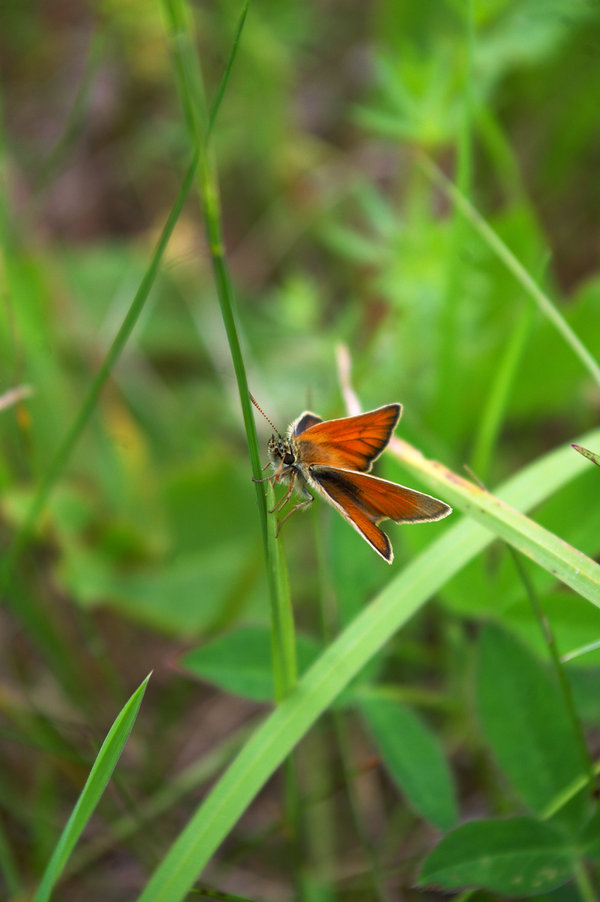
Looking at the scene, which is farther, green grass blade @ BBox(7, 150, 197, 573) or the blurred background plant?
the blurred background plant

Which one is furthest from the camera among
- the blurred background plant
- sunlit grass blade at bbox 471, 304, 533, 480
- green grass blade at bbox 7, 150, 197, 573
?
the blurred background plant

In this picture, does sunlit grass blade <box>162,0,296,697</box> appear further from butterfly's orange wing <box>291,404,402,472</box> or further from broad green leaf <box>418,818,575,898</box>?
broad green leaf <box>418,818,575,898</box>

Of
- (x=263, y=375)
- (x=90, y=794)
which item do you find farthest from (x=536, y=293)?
(x=263, y=375)

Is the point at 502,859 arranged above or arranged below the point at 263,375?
below

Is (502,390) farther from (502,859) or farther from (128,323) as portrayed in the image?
(502,859)

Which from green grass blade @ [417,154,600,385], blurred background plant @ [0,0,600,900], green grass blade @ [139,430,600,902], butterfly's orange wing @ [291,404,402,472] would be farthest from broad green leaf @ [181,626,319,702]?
green grass blade @ [417,154,600,385]

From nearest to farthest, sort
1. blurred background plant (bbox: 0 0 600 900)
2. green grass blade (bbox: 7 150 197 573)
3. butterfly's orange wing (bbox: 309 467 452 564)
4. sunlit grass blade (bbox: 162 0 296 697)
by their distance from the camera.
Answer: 1. sunlit grass blade (bbox: 162 0 296 697)
2. butterfly's orange wing (bbox: 309 467 452 564)
3. green grass blade (bbox: 7 150 197 573)
4. blurred background plant (bbox: 0 0 600 900)
